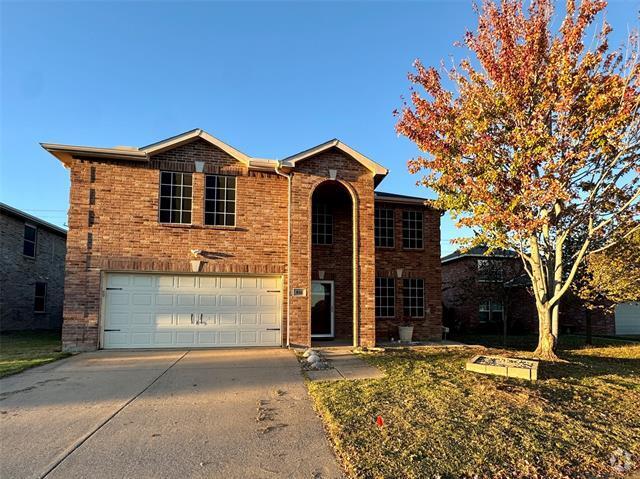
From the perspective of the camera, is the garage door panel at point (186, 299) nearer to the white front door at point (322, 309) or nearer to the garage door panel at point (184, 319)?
the garage door panel at point (184, 319)

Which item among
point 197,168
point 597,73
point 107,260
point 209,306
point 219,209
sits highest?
point 597,73

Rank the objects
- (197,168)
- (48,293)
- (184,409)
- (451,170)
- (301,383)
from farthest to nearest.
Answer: (48,293)
(197,168)
(451,170)
(301,383)
(184,409)

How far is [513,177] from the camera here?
965 cm

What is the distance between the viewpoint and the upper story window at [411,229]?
16078 millimetres

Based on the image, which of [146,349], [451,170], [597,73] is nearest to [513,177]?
[451,170]

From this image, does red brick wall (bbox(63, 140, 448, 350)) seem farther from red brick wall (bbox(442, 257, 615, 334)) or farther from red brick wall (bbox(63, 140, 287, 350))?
red brick wall (bbox(442, 257, 615, 334))

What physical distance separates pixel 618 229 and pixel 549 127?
330 centimetres

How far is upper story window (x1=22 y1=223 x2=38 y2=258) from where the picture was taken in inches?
744

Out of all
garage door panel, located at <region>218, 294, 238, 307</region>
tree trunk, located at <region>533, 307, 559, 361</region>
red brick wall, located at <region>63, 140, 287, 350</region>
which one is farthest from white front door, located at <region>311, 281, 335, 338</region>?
tree trunk, located at <region>533, 307, 559, 361</region>

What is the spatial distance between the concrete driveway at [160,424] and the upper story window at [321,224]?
6.50 metres

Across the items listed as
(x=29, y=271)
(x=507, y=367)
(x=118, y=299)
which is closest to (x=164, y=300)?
(x=118, y=299)

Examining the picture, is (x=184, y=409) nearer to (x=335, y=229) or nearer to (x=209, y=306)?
(x=209, y=306)

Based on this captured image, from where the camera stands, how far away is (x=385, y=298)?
51.2ft

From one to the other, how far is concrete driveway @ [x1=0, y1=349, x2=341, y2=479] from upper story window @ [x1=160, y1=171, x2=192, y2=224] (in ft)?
15.7
